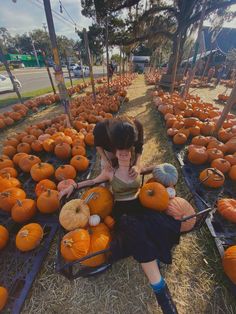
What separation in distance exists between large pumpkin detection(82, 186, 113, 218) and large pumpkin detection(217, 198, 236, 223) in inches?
56.3

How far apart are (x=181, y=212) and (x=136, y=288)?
0.89 metres

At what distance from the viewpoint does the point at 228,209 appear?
2072mm

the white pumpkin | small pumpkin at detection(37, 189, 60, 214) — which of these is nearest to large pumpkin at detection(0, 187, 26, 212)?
small pumpkin at detection(37, 189, 60, 214)

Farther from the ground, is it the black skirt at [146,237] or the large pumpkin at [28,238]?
the black skirt at [146,237]

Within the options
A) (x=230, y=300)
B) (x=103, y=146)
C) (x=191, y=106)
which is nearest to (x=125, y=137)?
(x=103, y=146)

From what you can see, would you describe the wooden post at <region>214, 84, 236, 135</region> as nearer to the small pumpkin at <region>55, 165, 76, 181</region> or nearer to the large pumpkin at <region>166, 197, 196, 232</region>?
the large pumpkin at <region>166, 197, 196, 232</region>

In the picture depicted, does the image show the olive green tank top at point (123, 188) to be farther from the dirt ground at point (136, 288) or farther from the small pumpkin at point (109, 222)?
the dirt ground at point (136, 288)

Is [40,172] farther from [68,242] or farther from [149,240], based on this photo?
[149,240]

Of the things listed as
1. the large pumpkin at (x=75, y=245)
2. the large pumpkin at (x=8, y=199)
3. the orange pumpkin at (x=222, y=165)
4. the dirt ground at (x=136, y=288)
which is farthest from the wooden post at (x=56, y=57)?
the orange pumpkin at (x=222, y=165)

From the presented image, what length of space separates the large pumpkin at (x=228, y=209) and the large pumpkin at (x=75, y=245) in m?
1.69

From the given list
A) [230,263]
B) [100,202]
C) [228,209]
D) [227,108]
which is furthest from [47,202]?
[227,108]

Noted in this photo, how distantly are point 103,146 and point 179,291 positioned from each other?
1664mm

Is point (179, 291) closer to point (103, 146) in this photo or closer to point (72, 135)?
point (103, 146)

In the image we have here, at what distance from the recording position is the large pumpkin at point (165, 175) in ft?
6.53
